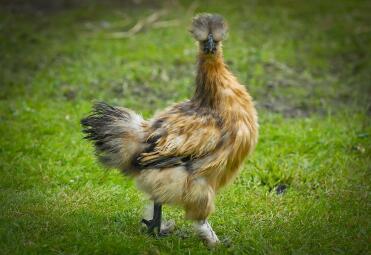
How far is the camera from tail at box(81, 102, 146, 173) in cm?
553

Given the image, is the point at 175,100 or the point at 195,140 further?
the point at 175,100

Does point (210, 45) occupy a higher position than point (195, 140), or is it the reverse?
point (210, 45)

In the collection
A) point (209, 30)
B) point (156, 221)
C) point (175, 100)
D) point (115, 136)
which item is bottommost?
point (156, 221)

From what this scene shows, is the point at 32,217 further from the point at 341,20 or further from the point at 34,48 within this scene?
the point at 341,20

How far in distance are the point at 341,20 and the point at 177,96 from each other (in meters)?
5.90

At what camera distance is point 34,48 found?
39.0ft

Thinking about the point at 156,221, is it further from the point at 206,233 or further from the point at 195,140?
the point at 195,140

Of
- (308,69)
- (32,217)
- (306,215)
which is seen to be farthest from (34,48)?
(306,215)

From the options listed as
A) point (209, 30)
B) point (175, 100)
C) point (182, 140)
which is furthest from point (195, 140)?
point (175, 100)

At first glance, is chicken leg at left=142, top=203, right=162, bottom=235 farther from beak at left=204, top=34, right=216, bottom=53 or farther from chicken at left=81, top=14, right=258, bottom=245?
beak at left=204, top=34, right=216, bottom=53

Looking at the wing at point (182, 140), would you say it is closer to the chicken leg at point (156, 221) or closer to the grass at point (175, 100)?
the chicken leg at point (156, 221)

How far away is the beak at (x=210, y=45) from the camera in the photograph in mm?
5457

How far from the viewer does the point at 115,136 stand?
18.1ft

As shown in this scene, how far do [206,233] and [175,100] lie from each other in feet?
14.2
